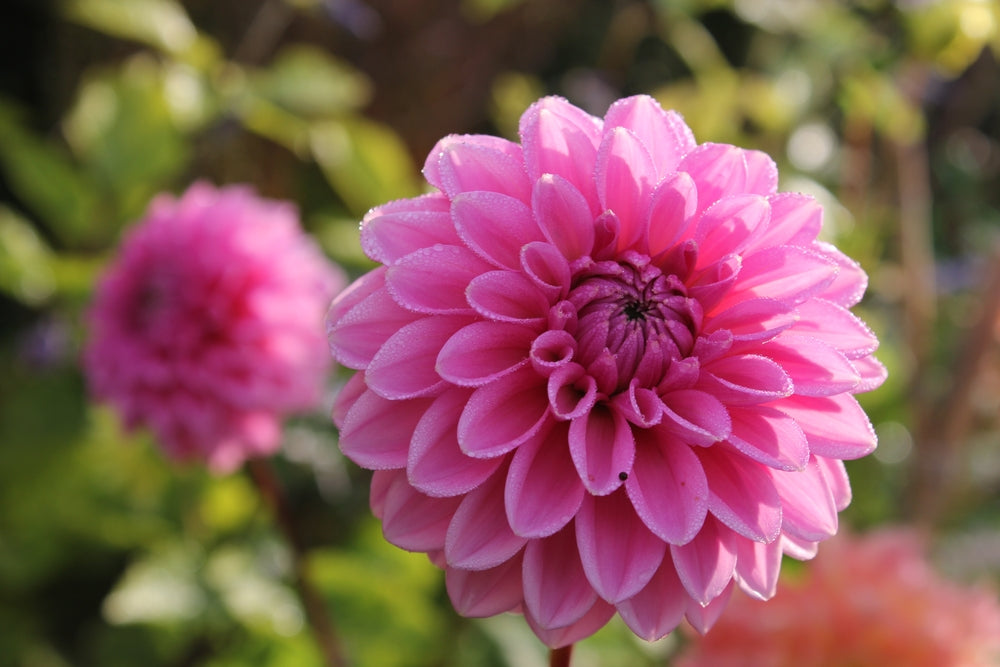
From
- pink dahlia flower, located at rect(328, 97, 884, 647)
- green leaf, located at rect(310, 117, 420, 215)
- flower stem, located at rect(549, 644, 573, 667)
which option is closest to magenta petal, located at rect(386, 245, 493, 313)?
pink dahlia flower, located at rect(328, 97, 884, 647)

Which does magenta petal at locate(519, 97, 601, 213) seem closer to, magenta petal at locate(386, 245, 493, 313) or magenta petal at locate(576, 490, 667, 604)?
magenta petal at locate(386, 245, 493, 313)

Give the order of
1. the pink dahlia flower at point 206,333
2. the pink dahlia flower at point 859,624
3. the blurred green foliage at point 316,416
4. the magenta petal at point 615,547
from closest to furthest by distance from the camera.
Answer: the magenta petal at point 615,547, the pink dahlia flower at point 859,624, the pink dahlia flower at point 206,333, the blurred green foliage at point 316,416

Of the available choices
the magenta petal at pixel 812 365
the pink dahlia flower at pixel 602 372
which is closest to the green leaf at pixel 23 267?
the pink dahlia flower at pixel 602 372

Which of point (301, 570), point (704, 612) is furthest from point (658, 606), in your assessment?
point (301, 570)

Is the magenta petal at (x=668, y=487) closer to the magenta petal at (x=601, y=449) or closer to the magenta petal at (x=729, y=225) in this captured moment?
the magenta petal at (x=601, y=449)

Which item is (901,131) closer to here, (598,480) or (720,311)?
(720,311)

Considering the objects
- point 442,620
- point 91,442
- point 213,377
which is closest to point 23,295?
point 91,442

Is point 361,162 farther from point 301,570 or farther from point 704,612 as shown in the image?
point 704,612
